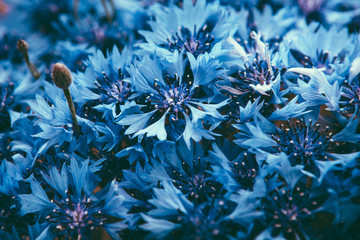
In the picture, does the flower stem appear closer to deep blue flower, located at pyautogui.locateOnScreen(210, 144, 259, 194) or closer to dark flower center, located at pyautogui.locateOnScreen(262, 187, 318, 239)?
deep blue flower, located at pyautogui.locateOnScreen(210, 144, 259, 194)

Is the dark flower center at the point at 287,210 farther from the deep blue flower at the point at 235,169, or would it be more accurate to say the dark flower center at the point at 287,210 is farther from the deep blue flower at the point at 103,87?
the deep blue flower at the point at 103,87

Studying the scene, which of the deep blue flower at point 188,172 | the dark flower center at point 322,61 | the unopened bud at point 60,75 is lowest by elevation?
the deep blue flower at point 188,172

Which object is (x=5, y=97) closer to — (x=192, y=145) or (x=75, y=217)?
(x=75, y=217)

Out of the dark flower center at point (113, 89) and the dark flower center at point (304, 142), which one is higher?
the dark flower center at point (113, 89)

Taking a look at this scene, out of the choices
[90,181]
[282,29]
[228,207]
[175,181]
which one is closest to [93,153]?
[90,181]

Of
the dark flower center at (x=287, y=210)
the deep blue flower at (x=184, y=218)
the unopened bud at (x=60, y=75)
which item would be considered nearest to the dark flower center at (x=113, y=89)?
the unopened bud at (x=60, y=75)

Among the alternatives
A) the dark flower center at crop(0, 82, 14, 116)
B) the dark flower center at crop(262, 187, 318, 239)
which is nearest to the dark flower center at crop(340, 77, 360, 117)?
the dark flower center at crop(262, 187, 318, 239)

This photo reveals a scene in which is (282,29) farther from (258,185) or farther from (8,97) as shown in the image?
(8,97)
